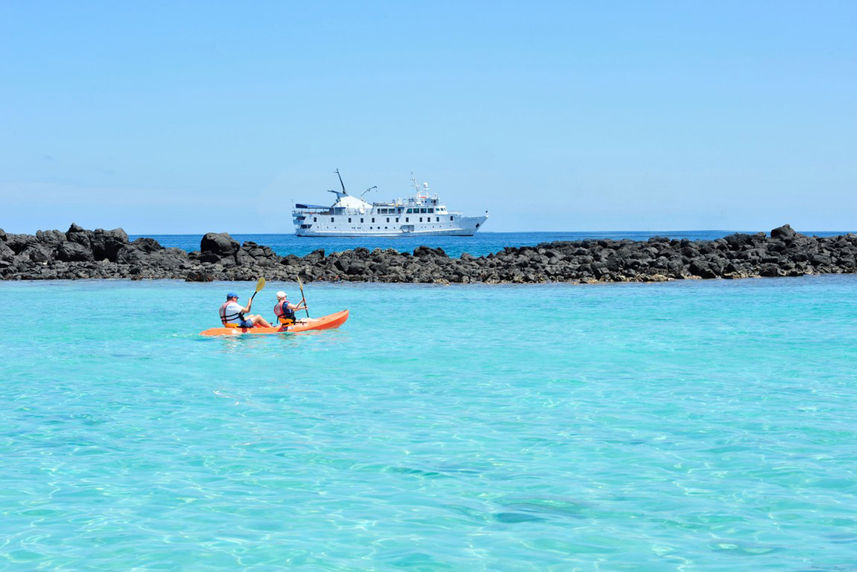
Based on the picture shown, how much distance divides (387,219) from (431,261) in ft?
277

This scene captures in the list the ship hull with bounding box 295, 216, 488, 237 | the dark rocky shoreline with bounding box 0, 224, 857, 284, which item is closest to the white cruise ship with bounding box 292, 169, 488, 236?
the ship hull with bounding box 295, 216, 488, 237

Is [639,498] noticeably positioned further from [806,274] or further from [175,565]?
[806,274]

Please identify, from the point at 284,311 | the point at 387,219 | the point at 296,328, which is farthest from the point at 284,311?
the point at 387,219

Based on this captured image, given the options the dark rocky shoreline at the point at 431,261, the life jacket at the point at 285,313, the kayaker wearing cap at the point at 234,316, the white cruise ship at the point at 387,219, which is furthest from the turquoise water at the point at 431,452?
the white cruise ship at the point at 387,219

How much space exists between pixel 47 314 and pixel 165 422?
18.2 m

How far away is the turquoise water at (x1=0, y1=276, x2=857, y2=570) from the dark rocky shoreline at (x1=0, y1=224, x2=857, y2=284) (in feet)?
69.1

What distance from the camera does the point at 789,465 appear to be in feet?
30.3

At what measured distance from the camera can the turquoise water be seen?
707 cm

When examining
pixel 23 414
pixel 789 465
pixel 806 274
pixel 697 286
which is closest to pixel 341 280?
pixel 697 286

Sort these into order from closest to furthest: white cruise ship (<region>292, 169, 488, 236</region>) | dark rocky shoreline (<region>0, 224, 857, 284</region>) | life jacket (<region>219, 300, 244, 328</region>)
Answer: life jacket (<region>219, 300, 244, 328</region>), dark rocky shoreline (<region>0, 224, 857, 284</region>), white cruise ship (<region>292, 169, 488, 236</region>)

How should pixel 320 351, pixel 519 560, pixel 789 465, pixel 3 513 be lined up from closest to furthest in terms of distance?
1. pixel 519 560
2. pixel 3 513
3. pixel 789 465
4. pixel 320 351

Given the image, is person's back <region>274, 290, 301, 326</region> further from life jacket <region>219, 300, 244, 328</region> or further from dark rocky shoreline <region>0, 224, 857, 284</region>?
dark rocky shoreline <region>0, 224, 857, 284</region>

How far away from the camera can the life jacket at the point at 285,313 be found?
21016 mm

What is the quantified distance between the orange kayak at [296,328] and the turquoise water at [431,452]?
0.39 m
